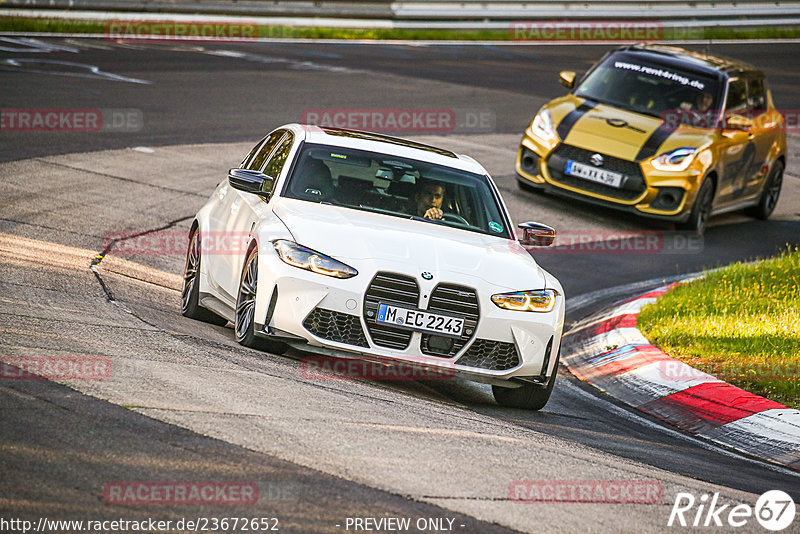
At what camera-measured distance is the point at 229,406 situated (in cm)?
602

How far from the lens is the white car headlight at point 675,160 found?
47.7 ft

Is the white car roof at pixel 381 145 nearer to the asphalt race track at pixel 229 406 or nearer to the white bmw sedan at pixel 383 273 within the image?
the white bmw sedan at pixel 383 273

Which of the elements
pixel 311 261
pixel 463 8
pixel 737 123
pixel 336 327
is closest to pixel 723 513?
pixel 336 327

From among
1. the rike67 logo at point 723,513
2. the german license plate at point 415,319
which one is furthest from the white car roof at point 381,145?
the rike67 logo at point 723,513

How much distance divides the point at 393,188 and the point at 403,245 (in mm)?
1073

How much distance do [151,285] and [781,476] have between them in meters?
5.22

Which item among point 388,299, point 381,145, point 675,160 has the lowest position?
point 675,160

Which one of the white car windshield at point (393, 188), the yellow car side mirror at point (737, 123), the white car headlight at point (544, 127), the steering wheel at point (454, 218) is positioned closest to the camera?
the white car windshield at point (393, 188)

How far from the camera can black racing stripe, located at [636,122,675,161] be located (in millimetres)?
14539

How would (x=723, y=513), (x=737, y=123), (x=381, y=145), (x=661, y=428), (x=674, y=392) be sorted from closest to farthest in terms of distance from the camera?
(x=723, y=513), (x=661, y=428), (x=674, y=392), (x=381, y=145), (x=737, y=123)

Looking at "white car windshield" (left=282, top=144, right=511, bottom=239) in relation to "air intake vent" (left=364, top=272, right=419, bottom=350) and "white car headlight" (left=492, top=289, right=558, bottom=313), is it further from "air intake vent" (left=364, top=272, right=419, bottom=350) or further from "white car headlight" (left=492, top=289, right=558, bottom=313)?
"air intake vent" (left=364, top=272, right=419, bottom=350)

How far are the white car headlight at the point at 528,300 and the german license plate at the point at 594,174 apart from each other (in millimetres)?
7010

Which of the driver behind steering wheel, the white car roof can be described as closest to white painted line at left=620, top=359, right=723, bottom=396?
the white car roof

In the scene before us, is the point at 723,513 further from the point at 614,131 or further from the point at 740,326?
the point at 614,131
